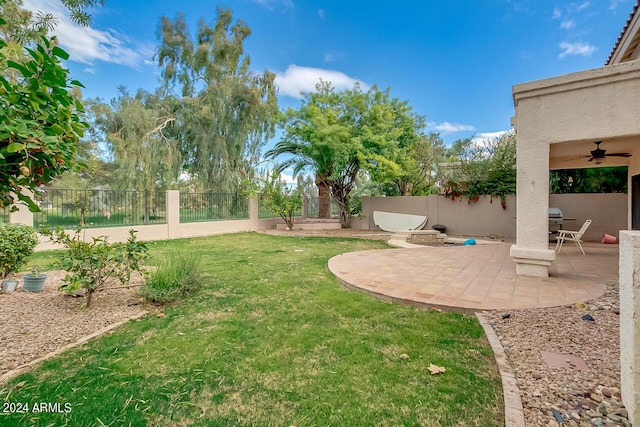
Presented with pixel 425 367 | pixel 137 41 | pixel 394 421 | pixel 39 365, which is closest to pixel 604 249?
pixel 425 367

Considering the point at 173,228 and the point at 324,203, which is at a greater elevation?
the point at 324,203

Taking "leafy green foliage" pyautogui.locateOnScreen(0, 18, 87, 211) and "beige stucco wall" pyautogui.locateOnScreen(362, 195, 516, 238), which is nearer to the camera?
"leafy green foliage" pyautogui.locateOnScreen(0, 18, 87, 211)

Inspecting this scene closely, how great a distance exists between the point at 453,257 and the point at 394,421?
636 centimetres

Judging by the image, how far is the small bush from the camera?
4625mm

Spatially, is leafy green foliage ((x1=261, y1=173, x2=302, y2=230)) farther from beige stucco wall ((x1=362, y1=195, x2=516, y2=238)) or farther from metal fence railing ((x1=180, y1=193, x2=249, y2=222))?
beige stucco wall ((x1=362, y1=195, x2=516, y2=238))

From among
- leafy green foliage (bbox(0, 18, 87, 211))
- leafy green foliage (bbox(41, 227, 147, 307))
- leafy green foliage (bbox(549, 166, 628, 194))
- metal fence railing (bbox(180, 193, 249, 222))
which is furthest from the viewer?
metal fence railing (bbox(180, 193, 249, 222))

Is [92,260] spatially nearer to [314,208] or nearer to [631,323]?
[631,323]

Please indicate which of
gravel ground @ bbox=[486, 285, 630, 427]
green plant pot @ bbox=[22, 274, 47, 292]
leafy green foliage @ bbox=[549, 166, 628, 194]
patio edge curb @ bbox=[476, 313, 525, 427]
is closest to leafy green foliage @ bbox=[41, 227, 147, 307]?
green plant pot @ bbox=[22, 274, 47, 292]

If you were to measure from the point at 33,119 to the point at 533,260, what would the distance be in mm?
6723

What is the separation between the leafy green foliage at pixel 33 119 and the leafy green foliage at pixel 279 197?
14.0 metres

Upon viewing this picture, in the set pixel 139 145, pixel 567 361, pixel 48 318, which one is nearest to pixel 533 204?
pixel 567 361

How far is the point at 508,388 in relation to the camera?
7.95 ft

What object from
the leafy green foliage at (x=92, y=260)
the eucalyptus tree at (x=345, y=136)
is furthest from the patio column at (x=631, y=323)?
the eucalyptus tree at (x=345, y=136)

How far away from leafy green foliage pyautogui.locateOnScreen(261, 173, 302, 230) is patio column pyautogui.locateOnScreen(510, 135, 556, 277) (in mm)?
11411
